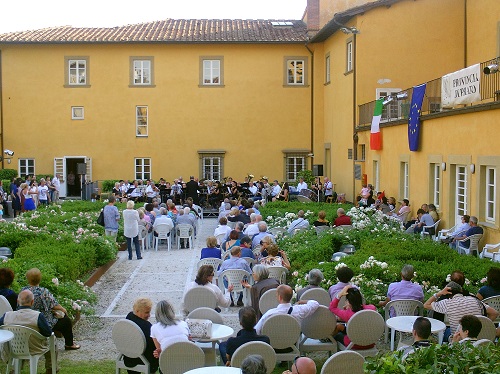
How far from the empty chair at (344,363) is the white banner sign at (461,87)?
38.0 feet

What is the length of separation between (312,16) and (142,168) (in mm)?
10357

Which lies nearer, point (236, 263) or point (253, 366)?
point (253, 366)

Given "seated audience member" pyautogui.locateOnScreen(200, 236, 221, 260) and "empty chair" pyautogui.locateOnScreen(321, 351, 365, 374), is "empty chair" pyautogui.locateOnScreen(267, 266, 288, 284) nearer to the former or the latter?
"seated audience member" pyautogui.locateOnScreen(200, 236, 221, 260)

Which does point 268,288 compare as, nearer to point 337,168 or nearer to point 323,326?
point 323,326

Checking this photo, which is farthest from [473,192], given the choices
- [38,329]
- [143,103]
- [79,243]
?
[143,103]

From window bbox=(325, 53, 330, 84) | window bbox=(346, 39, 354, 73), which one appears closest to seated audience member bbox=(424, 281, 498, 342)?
window bbox=(346, 39, 354, 73)

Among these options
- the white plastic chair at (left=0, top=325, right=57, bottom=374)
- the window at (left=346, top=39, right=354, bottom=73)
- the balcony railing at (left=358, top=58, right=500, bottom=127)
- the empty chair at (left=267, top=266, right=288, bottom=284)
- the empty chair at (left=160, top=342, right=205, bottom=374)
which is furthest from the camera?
the window at (left=346, top=39, right=354, bottom=73)

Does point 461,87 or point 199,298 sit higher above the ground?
point 461,87

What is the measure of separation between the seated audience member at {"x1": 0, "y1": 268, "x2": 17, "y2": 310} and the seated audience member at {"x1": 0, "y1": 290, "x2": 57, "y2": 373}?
0.75 meters

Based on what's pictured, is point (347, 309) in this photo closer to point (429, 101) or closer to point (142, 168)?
point (429, 101)

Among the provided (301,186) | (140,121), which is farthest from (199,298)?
(140,121)

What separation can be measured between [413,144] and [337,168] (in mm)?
10772

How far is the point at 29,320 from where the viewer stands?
8914 mm

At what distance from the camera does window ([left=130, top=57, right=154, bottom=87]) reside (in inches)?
1437
